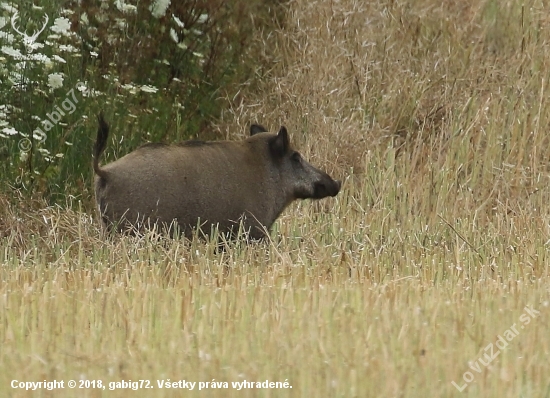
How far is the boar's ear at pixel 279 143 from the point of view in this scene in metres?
8.41

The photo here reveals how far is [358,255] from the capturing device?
7.75 metres

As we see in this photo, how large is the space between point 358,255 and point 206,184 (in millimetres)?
1139

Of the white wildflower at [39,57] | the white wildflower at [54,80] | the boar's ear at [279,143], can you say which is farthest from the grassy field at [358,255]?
the white wildflower at [39,57]

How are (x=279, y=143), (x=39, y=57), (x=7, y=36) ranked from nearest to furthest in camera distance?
(x=279, y=143) < (x=39, y=57) < (x=7, y=36)

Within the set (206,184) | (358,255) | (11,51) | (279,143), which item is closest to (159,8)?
(11,51)

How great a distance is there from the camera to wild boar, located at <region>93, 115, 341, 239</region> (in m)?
7.30

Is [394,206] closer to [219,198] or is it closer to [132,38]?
[219,198]

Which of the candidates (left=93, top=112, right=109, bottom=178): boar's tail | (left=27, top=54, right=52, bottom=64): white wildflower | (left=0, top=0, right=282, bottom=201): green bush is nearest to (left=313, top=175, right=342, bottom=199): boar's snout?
(left=0, top=0, right=282, bottom=201): green bush

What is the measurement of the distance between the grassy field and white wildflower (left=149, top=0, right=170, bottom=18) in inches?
53.7

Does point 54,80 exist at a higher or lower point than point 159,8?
lower

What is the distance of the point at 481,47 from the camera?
12.0 metres

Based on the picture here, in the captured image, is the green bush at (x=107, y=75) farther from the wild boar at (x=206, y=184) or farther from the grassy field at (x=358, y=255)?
the wild boar at (x=206, y=184)

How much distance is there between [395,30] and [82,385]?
8464mm

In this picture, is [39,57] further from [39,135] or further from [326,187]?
[326,187]
